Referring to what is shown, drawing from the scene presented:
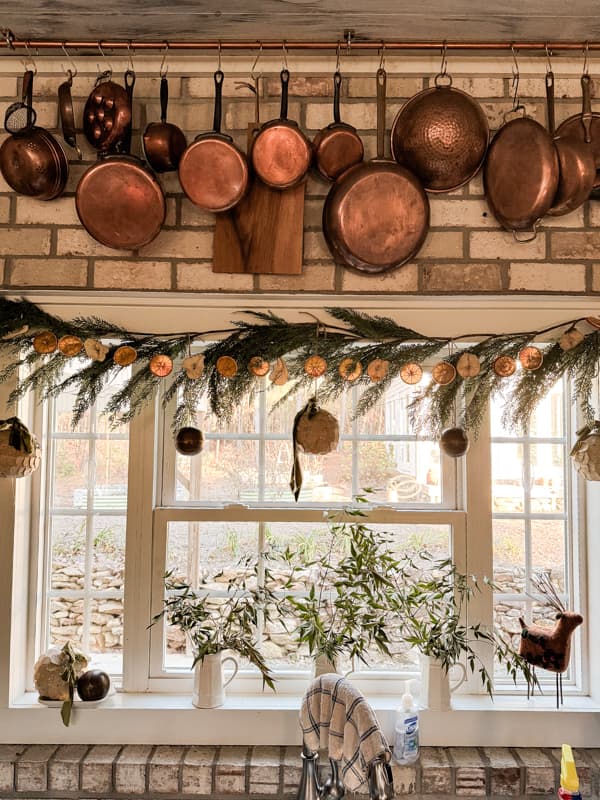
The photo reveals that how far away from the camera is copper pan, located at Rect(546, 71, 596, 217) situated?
1.68m

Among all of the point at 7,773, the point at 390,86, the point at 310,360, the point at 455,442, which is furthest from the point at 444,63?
the point at 7,773

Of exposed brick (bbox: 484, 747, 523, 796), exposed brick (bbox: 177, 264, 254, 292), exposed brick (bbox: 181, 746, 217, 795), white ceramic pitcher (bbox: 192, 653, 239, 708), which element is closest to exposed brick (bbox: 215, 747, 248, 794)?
exposed brick (bbox: 181, 746, 217, 795)

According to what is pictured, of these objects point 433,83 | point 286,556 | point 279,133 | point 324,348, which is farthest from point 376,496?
point 433,83

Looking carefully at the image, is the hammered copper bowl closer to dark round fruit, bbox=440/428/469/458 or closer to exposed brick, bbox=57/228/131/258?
dark round fruit, bbox=440/428/469/458

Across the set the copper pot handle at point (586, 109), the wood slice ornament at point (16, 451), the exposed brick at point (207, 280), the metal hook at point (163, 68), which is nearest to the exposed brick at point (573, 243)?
the copper pot handle at point (586, 109)

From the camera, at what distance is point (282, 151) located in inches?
66.6

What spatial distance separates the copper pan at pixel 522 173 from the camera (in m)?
1.68

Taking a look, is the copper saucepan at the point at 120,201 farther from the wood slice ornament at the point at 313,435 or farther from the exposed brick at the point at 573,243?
the exposed brick at the point at 573,243

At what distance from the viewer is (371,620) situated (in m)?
1.73

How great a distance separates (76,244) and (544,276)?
135 centimetres

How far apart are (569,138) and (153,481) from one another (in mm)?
1556

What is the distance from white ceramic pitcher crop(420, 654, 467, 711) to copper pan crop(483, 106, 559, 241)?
1261 millimetres

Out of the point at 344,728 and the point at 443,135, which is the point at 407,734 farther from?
the point at 443,135

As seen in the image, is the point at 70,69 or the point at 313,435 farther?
the point at 70,69
